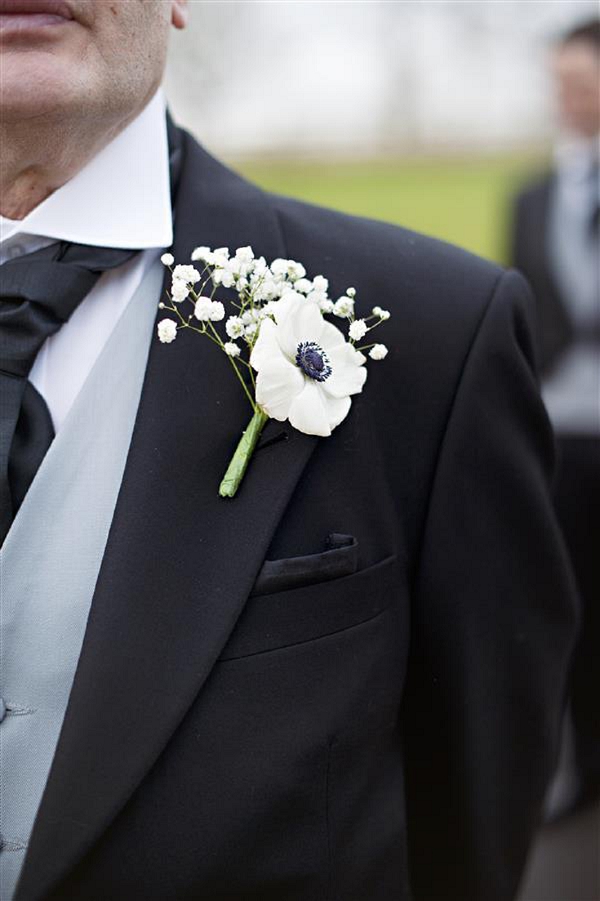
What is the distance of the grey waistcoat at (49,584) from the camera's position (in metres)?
1.58

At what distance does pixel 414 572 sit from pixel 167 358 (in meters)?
0.54

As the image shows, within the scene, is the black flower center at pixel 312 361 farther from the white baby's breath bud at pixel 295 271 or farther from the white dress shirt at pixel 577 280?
the white dress shirt at pixel 577 280

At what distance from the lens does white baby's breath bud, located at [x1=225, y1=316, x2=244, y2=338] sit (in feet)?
5.39

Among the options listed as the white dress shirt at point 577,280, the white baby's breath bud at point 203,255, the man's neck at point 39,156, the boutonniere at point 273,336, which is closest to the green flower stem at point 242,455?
the boutonniere at point 273,336

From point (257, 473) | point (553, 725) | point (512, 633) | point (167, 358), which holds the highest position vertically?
point (167, 358)

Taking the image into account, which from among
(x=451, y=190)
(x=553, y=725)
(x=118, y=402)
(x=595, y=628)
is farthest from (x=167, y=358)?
(x=451, y=190)

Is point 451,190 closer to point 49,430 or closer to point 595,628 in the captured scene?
point 595,628

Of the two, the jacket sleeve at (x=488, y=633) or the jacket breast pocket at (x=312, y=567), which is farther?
the jacket sleeve at (x=488, y=633)

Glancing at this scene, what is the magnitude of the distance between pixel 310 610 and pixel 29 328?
0.60 meters

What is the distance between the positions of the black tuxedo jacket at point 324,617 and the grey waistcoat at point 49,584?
2.5 inches

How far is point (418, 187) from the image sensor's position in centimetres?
1820

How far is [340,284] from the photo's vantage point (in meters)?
1.84

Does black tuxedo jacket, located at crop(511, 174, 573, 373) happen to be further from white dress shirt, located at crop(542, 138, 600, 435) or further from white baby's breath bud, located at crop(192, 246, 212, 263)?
white baby's breath bud, located at crop(192, 246, 212, 263)

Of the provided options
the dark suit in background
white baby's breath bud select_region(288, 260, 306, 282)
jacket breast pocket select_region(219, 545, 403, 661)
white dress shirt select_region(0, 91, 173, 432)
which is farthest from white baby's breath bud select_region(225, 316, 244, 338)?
the dark suit in background
